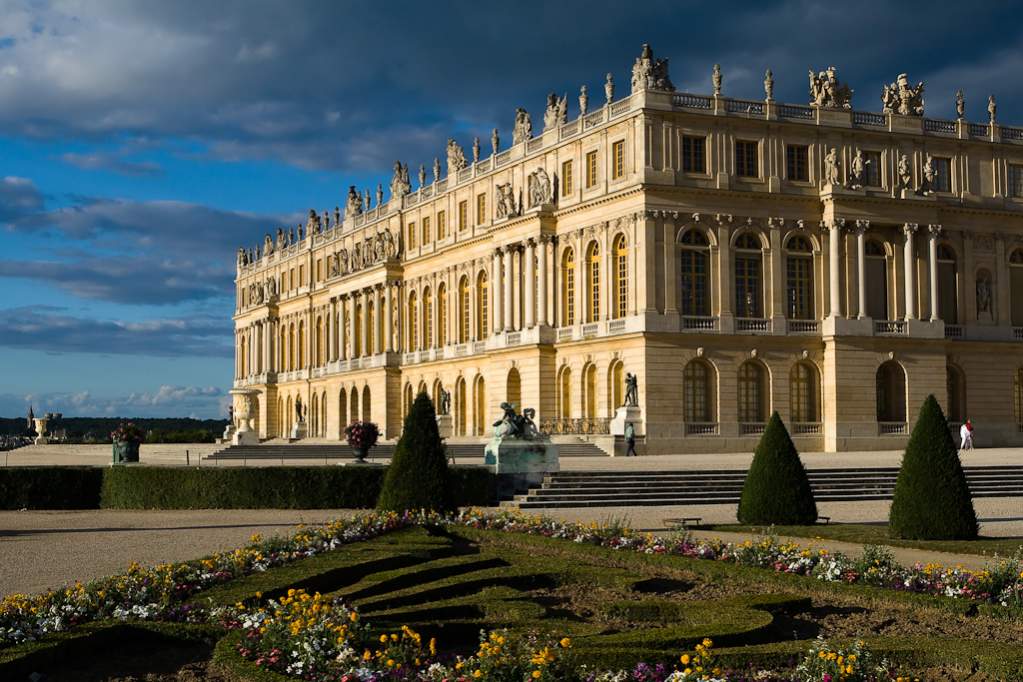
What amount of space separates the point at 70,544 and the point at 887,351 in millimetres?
41957

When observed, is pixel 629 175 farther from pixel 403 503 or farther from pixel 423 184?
pixel 403 503

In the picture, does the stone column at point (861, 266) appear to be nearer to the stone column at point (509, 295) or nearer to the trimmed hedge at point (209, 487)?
the stone column at point (509, 295)

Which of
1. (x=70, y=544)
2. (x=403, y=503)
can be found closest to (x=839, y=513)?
(x=403, y=503)

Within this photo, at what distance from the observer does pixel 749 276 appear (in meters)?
55.2

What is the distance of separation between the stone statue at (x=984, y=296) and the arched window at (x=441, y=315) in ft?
102

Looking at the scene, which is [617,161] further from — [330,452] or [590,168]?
[330,452]

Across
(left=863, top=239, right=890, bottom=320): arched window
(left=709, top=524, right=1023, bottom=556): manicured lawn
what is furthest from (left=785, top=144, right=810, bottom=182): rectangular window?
(left=709, top=524, right=1023, bottom=556): manicured lawn

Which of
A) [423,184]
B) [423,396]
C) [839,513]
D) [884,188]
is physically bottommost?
[839,513]

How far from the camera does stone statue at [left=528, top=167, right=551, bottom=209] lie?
2411 inches

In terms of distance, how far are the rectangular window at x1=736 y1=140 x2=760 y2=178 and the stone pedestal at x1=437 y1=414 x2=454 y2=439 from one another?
22.4 m

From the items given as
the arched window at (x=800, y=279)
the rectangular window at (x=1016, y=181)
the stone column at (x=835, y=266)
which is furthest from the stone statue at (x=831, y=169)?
the rectangular window at (x=1016, y=181)

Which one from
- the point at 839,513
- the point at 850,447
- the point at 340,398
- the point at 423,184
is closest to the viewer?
the point at 839,513

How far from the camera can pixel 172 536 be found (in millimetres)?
22984

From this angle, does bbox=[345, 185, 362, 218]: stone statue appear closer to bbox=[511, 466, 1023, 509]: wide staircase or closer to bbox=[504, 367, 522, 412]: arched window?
bbox=[504, 367, 522, 412]: arched window
